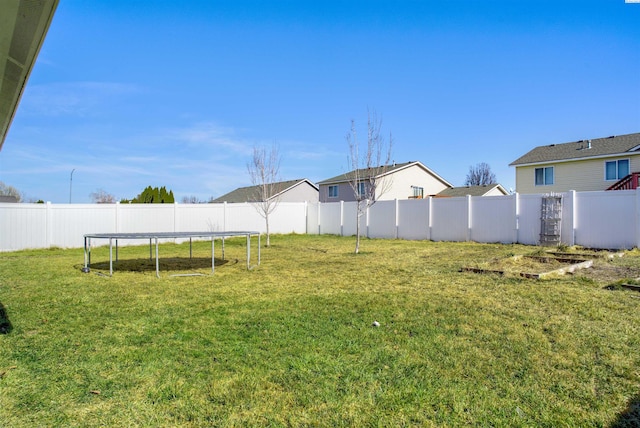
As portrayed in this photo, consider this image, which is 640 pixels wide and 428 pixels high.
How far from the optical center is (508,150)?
28391mm

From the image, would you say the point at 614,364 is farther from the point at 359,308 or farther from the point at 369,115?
the point at 369,115

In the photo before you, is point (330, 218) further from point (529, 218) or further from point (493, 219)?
point (529, 218)

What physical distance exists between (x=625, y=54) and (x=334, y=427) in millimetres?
14931

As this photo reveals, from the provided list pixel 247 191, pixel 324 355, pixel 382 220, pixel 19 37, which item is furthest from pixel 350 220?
pixel 247 191

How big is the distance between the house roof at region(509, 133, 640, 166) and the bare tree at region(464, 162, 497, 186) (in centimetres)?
3570

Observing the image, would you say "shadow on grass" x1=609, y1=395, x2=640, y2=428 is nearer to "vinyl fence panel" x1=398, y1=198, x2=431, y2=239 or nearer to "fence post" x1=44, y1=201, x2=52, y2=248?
"vinyl fence panel" x1=398, y1=198, x2=431, y2=239

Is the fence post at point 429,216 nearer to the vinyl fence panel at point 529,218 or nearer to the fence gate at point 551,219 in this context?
the vinyl fence panel at point 529,218

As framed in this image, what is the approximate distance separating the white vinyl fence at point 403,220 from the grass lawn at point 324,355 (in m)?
7.43

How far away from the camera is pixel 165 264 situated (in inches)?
399

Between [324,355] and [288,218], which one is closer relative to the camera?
[324,355]

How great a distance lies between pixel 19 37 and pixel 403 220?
56.8 ft

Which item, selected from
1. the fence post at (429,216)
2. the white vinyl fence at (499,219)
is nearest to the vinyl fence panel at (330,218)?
the white vinyl fence at (499,219)

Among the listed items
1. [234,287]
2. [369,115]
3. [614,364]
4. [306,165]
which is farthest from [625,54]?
[306,165]

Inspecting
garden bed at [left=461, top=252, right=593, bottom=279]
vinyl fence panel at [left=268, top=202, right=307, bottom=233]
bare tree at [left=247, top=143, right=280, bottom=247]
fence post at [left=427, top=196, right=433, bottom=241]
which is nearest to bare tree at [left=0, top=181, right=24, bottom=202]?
vinyl fence panel at [left=268, top=202, right=307, bottom=233]
